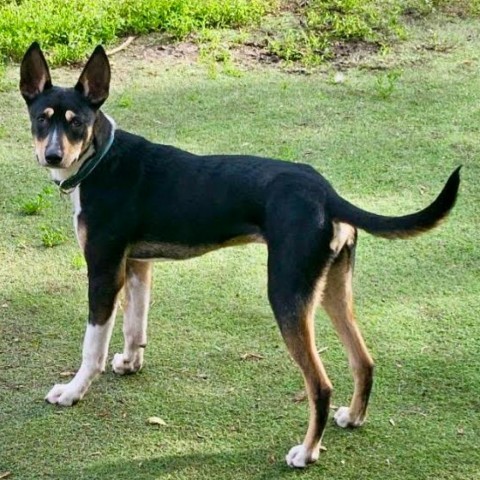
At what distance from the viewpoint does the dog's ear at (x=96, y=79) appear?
14.4 feet

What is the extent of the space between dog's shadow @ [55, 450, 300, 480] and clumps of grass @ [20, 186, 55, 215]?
2557mm

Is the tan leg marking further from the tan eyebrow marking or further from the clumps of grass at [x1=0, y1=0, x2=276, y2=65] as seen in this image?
the clumps of grass at [x1=0, y1=0, x2=276, y2=65]

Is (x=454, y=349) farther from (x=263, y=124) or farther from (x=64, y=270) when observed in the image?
(x=263, y=124)

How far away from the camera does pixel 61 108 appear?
4.26m

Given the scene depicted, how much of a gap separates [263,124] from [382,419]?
3.69 metres

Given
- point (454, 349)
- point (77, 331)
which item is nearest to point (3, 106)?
point (77, 331)

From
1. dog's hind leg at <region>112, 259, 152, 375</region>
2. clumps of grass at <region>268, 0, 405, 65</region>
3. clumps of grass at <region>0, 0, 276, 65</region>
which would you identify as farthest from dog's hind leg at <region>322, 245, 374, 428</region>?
clumps of grass at <region>0, 0, 276, 65</region>

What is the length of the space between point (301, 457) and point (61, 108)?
180cm

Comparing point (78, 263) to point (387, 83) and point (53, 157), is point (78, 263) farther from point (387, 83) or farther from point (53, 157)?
point (387, 83)

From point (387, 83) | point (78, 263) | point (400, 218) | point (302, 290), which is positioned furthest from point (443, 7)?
point (302, 290)

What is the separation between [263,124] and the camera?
7586 mm

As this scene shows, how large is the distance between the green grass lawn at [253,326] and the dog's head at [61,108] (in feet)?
3.77

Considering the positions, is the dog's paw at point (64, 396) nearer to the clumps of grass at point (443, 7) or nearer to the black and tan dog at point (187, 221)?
the black and tan dog at point (187, 221)

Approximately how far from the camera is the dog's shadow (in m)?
3.99
